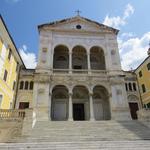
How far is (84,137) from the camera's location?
483 inches

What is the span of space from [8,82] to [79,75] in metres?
8.83

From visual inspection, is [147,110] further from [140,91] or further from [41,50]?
[41,50]

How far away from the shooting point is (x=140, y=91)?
24875 millimetres

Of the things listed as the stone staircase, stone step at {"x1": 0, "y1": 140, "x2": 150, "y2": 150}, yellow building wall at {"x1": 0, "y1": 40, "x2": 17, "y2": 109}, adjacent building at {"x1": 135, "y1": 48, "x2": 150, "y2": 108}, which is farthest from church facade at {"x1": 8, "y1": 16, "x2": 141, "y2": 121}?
stone step at {"x1": 0, "y1": 140, "x2": 150, "y2": 150}

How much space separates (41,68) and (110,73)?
9.11 m

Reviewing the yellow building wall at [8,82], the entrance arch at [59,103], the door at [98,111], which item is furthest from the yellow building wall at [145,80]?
the yellow building wall at [8,82]

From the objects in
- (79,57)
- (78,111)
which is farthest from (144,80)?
(78,111)

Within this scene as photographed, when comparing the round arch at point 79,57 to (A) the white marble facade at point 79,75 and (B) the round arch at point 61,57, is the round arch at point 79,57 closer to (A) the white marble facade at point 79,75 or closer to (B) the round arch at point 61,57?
(A) the white marble facade at point 79,75

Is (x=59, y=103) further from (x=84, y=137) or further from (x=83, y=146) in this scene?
(x=83, y=146)

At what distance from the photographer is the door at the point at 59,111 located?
21248 mm

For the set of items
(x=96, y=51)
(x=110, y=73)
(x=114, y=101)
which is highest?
(x=96, y=51)

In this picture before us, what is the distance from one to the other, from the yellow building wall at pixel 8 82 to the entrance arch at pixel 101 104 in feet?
36.3

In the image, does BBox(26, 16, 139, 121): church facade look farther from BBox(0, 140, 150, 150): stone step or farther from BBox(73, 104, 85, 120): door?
BBox(0, 140, 150, 150): stone step

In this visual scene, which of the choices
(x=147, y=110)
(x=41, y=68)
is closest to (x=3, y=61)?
(x=41, y=68)
